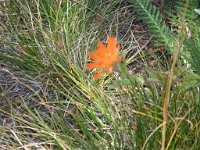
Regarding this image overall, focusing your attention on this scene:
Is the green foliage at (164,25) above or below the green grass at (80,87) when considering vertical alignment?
above

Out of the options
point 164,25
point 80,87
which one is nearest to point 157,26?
point 164,25

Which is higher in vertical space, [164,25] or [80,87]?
[164,25]

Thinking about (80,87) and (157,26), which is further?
(157,26)

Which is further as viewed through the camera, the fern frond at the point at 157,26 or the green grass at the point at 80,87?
the fern frond at the point at 157,26

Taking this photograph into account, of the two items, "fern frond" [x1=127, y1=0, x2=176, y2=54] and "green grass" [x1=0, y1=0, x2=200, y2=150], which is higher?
"fern frond" [x1=127, y1=0, x2=176, y2=54]

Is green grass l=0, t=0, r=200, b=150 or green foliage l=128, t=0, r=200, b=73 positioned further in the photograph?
Result: green foliage l=128, t=0, r=200, b=73

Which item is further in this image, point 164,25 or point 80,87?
point 164,25

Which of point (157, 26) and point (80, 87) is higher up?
point (157, 26)

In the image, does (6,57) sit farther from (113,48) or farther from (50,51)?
(113,48)

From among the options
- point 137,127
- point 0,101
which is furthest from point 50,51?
point 137,127

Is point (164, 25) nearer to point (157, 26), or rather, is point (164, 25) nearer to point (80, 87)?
point (157, 26)
